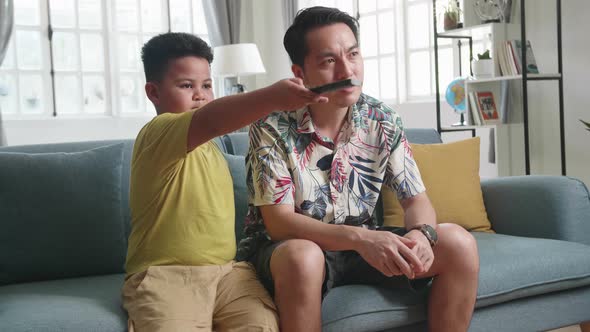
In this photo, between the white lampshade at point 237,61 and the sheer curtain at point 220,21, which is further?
the sheer curtain at point 220,21

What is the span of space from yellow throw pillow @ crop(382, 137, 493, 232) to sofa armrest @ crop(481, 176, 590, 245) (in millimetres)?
76

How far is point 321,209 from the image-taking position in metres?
1.71

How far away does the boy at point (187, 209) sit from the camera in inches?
56.0

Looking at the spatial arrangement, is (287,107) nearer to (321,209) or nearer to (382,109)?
(321,209)

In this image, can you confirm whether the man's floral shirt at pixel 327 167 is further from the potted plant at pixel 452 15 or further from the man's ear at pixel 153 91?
the potted plant at pixel 452 15

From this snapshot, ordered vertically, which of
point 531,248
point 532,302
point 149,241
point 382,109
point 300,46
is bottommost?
point 532,302

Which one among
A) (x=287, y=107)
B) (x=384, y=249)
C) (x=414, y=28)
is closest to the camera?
(x=287, y=107)

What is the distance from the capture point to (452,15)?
4238 mm

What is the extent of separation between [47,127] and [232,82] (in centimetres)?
171

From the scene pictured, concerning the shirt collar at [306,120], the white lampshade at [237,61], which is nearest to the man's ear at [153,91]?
the shirt collar at [306,120]

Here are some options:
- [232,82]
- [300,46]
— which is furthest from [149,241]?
[232,82]

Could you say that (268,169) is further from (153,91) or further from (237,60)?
(237,60)

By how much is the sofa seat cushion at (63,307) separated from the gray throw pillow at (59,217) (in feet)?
0.26

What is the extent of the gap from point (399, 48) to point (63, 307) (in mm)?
4437
